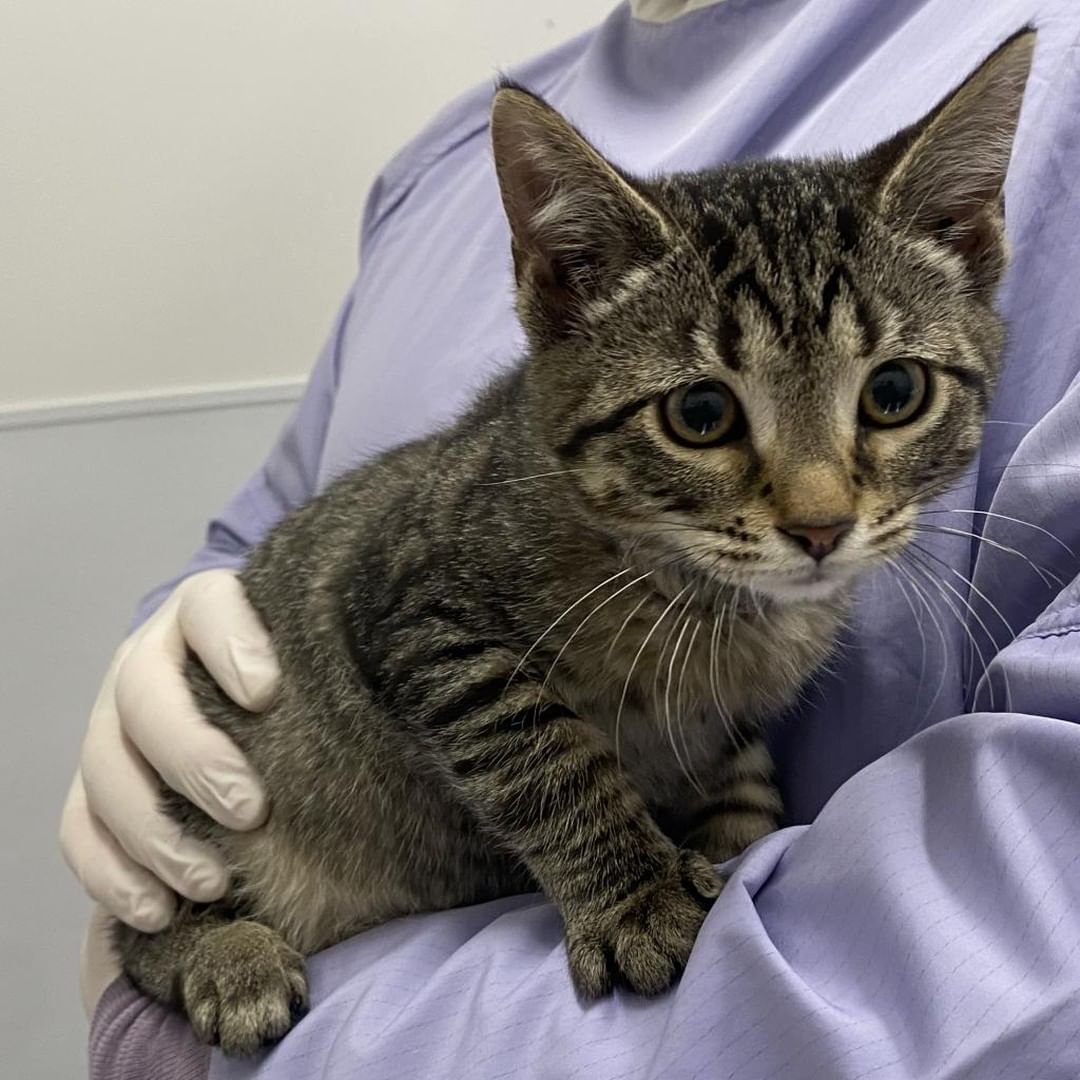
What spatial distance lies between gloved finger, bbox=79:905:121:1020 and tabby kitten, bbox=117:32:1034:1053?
0.59 feet

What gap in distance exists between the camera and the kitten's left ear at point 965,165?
0.71m

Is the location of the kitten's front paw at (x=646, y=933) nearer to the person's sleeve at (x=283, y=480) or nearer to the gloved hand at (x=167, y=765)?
the gloved hand at (x=167, y=765)

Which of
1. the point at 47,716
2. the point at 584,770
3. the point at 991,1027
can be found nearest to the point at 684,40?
the point at 584,770

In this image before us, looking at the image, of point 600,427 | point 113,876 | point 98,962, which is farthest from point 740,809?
point 98,962

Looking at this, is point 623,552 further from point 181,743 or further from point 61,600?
point 61,600

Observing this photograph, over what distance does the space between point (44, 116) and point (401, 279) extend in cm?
89

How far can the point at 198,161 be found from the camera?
1.90 metres

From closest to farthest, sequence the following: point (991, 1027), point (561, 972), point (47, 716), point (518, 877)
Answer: point (991, 1027) < point (561, 972) < point (518, 877) < point (47, 716)

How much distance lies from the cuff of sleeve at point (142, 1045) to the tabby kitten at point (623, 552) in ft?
0.10

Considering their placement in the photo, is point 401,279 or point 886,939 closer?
point 886,939

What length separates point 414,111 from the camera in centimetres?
203

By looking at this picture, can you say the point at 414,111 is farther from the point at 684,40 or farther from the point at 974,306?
the point at 974,306

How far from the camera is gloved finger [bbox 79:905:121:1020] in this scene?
115 centimetres

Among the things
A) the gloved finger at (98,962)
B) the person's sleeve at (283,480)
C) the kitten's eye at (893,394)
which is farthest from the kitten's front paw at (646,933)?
the person's sleeve at (283,480)
